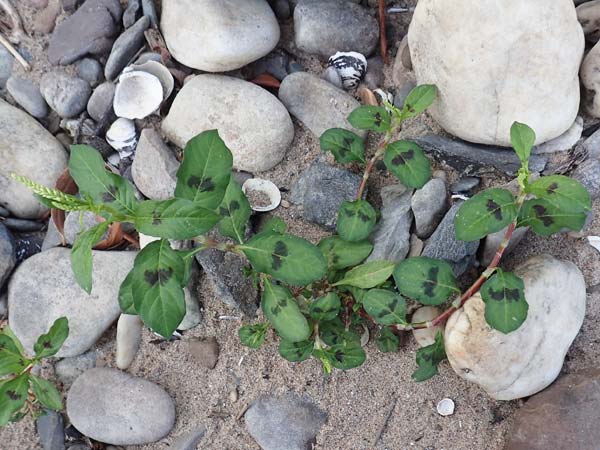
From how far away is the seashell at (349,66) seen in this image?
2777mm

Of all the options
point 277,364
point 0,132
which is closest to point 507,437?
point 277,364

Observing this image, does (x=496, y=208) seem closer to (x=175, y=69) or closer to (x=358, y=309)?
(x=358, y=309)

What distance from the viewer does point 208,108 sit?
268 cm

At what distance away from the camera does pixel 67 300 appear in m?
2.68

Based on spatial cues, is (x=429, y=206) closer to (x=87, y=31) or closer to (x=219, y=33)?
(x=219, y=33)

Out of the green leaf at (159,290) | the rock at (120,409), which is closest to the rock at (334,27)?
the green leaf at (159,290)

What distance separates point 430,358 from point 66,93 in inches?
75.3

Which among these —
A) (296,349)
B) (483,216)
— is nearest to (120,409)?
(296,349)

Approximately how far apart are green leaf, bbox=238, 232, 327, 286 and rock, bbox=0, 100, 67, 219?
129 cm

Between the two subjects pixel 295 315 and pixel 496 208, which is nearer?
pixel 496 208

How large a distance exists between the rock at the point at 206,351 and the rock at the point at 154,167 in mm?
601

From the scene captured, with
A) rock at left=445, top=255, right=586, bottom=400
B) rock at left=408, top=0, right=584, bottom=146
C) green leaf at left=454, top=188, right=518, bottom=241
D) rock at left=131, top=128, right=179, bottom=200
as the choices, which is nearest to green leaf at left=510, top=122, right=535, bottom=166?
green leaf at left=454, top=188, right=518, bottom=241

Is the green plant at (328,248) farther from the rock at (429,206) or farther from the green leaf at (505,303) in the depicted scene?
the rock at (429,206)

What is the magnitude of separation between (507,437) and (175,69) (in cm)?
198
